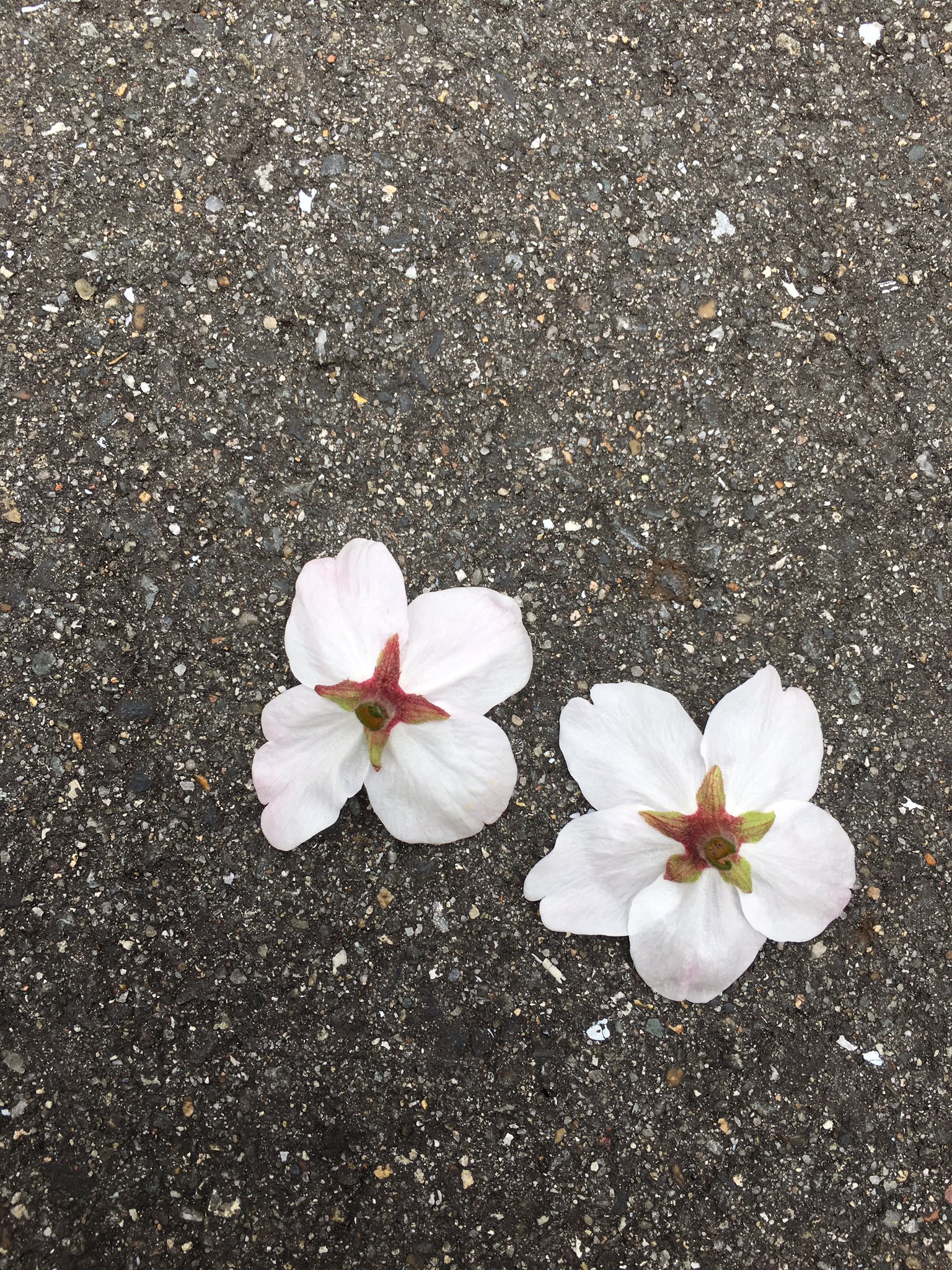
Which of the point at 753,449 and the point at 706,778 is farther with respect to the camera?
the point at 753,449

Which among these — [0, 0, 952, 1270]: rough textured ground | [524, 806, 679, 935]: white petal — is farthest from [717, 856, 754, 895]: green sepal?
[0, 0, 952, 1270]: rough textured ground

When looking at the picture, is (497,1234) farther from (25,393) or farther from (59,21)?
(59,21)

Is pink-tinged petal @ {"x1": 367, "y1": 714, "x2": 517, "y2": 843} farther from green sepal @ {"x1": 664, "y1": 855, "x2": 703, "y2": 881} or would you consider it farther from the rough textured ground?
green sepal @ {"x1": 664, "y1": 855, "x2": 703, "y2": 881}

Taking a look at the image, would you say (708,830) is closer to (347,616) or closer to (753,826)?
(753,826)

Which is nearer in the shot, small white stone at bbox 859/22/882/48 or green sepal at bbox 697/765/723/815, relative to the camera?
green sepal at bbox 697/765/723/815

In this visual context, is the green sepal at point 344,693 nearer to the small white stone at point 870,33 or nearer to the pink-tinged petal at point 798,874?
the pink-tinged petal at point 798,874

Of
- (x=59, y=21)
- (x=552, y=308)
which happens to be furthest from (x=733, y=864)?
(x=59, y=21)
